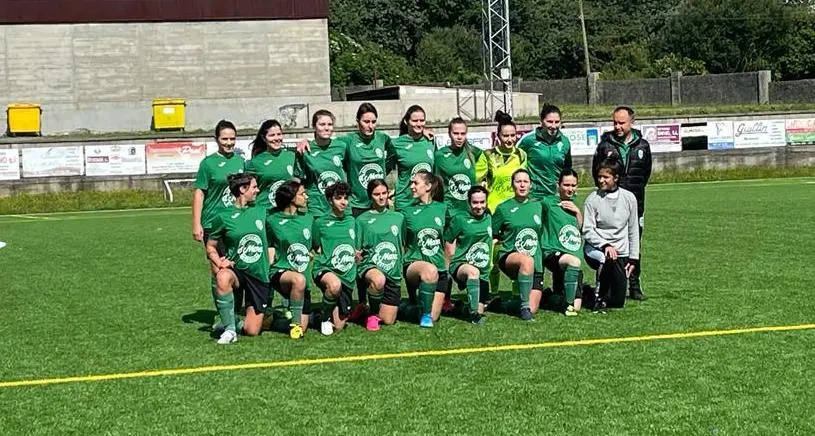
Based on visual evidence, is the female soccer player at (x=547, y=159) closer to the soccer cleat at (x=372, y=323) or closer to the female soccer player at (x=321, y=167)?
the female soccer player at (x=321, y=167)

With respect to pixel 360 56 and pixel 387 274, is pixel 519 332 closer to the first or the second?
pixel 387 274

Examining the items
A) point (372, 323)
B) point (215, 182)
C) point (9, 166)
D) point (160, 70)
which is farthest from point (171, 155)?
point (372, 323)

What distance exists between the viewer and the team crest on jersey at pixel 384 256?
26.5 ft

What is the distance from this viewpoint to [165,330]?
835 cm

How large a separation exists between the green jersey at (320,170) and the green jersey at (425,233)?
0.70 meters

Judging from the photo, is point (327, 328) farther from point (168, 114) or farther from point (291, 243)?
point (168, 114)

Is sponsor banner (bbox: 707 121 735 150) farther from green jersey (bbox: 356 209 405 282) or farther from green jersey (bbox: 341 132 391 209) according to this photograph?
green jersey (bbox: 356 209 405 282)

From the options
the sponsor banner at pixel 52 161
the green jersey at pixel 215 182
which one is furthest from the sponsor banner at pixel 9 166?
the green jersey at pixel 215 182

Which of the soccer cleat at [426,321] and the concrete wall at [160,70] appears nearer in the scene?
the soccer cleat at [426,321]

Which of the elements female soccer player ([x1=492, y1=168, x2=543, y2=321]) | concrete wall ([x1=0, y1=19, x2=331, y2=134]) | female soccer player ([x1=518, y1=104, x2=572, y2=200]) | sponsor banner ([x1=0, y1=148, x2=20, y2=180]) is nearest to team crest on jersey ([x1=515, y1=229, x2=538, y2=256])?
female soccer player ([x1=492, y1=168, x2=543, y2=321])

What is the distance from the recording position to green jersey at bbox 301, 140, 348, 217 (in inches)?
333

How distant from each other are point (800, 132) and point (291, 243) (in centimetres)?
2643

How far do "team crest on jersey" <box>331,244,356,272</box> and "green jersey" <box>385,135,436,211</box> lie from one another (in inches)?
34.1

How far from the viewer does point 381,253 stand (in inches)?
318
